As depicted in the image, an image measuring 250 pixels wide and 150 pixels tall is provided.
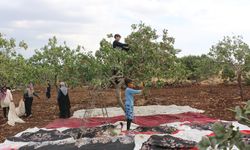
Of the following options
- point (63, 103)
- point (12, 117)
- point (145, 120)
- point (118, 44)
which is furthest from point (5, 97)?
point (145, 120)

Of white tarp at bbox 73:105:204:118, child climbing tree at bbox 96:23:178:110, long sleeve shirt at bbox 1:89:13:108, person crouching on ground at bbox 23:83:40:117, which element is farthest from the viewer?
person crouching on ground at bbox 23:83:40:117

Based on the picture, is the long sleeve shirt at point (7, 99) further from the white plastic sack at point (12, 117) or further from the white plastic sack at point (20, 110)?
the white plastic sack at point (20, 110)

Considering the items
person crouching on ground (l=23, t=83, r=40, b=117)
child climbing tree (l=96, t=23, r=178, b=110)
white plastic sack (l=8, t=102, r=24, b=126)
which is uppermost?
child climbing tree (l=96, t=23, r=178, b=110)

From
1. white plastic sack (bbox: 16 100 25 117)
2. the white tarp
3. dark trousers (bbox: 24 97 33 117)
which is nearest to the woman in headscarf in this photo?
the white tarp

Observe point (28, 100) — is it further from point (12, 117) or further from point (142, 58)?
point (142, 58)

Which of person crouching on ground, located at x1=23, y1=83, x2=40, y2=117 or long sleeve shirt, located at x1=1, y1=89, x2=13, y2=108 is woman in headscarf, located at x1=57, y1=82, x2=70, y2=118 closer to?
person crouching on ground, located at x1=23, y1=83, x2=40, y2=117

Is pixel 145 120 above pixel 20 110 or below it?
below

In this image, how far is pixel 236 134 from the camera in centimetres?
193

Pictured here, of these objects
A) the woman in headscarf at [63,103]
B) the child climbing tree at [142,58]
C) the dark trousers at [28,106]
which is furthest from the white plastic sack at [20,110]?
the child climbing tree at [142,58]

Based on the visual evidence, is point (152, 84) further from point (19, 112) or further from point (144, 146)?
point (19, 112)

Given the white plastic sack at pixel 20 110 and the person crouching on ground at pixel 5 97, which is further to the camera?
the white plastic sack at pixel 20 110

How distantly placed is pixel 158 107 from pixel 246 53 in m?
4.07

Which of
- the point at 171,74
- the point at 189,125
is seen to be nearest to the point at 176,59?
the point at 171,74

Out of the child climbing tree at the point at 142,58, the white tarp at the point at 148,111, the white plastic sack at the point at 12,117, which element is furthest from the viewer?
the white tarp at the point at 148,111
